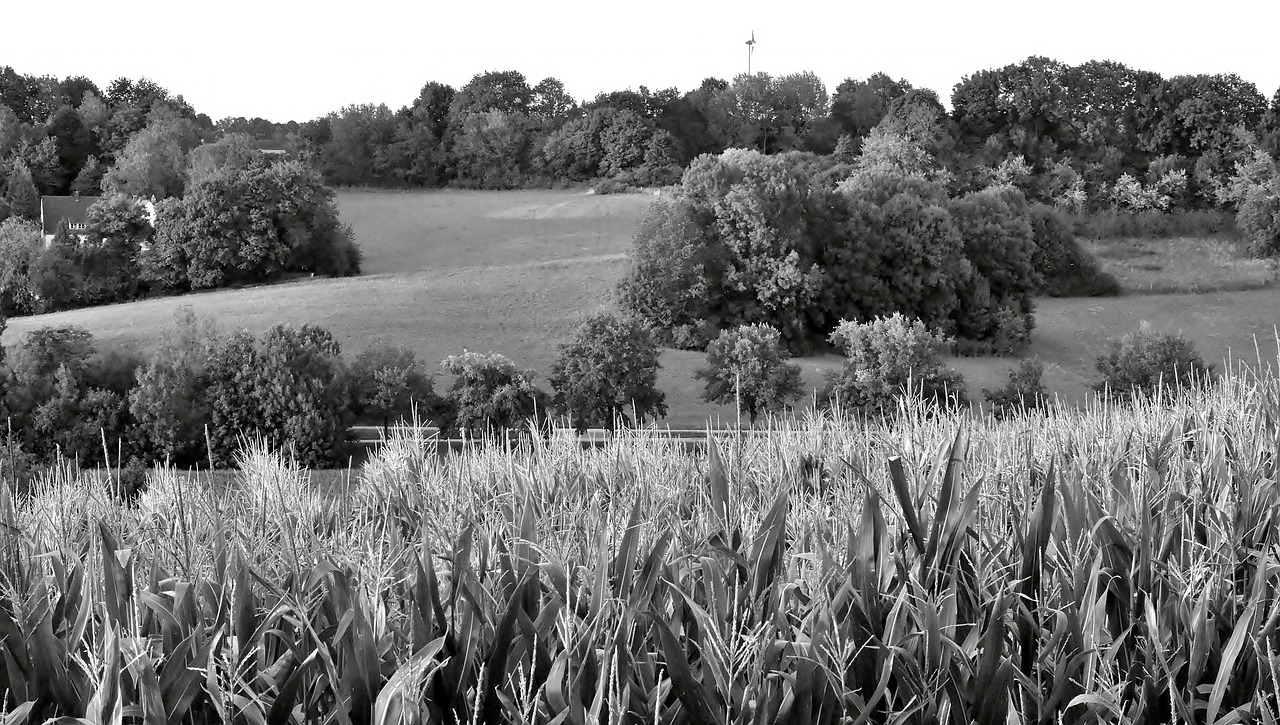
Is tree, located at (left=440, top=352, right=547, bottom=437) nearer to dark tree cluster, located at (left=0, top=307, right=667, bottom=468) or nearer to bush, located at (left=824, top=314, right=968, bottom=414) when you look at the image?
dark tree cluster, located at (left=0, top=307, right=667, bottom=468)

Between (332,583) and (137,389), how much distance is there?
20009mm

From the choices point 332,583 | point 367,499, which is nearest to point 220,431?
point 367,499

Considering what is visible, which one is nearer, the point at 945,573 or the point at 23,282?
the point at 945,573

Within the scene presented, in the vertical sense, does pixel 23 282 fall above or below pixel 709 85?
below

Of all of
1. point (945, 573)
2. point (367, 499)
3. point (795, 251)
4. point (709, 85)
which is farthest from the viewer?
point (709, 85)

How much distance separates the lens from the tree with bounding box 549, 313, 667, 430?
24.3 m

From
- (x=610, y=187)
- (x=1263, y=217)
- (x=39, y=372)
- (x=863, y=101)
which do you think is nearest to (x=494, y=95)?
(x=610, y=187)

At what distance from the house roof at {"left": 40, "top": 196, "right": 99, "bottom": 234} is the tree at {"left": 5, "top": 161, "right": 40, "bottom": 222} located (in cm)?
63

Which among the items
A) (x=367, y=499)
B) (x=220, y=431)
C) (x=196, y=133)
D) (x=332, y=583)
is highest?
(x=196, y=133)

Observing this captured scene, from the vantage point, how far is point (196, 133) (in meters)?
50.3

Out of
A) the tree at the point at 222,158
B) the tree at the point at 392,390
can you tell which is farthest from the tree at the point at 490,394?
the tree at the point at 222,158

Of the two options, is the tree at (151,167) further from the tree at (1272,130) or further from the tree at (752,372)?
the tree at (752,372)

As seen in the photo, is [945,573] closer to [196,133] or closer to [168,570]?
[168,570]

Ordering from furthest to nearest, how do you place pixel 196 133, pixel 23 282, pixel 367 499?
pixel 196 133, pixel 23 282, pixel 367 499
